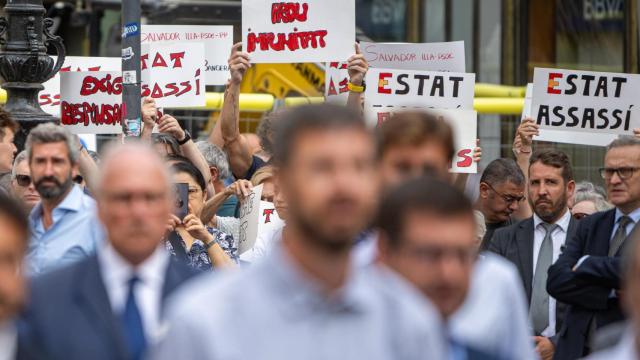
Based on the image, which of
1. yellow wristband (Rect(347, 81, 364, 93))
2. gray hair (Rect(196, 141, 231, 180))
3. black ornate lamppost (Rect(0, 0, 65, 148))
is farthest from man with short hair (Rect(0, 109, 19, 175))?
yellow wristband (Rect(347, 81, 364, 93))

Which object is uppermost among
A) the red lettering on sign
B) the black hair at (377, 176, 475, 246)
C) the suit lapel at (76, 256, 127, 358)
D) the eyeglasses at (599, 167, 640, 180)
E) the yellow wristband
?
the red lettering on sign

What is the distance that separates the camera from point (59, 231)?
231 inches

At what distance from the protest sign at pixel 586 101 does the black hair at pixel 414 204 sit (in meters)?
7.65

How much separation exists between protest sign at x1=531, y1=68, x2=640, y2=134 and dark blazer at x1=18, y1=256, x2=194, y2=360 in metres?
7.71

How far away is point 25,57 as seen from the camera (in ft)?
32.9

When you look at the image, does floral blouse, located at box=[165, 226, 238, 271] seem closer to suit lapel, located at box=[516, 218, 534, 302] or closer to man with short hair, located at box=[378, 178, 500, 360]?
suit lapel, located at box=[516, 218, 534, 302]

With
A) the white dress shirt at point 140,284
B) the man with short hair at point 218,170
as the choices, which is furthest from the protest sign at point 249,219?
the white dress shirt at point 140,284

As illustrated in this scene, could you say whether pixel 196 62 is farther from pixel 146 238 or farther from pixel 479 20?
pixel 479 20

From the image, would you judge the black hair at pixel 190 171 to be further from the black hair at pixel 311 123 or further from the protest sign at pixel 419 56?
the black hair at pixel 311 123

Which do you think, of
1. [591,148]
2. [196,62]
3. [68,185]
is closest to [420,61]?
[196,62]

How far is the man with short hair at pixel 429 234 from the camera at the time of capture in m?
3.69

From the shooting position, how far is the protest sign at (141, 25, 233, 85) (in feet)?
41.2

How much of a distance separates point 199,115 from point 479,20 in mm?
10230

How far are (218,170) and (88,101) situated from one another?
1176 millimetres
